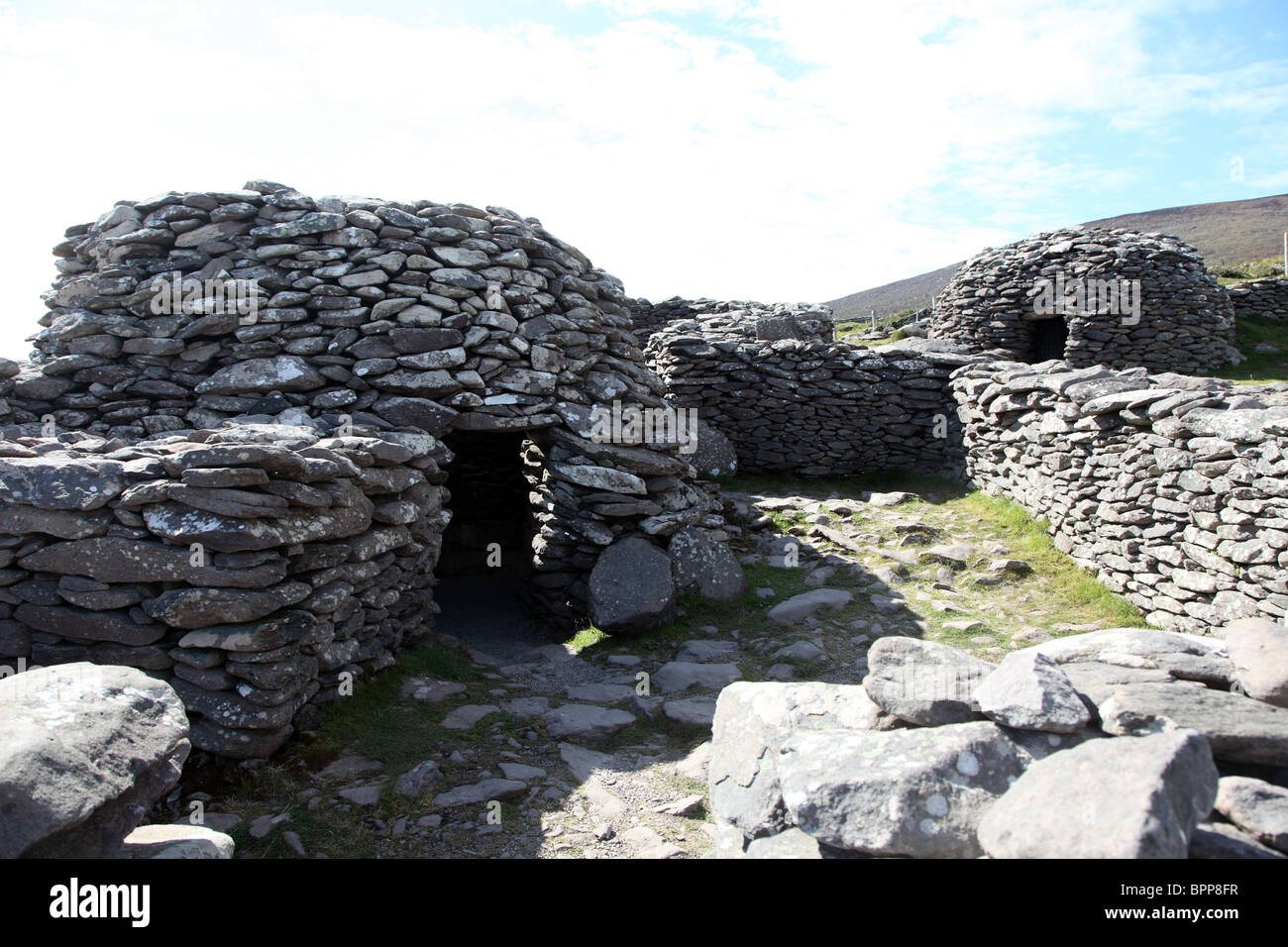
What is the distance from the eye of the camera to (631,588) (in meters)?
7.71

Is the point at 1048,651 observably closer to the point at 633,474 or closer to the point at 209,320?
the point at 633,474

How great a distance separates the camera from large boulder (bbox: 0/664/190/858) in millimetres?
2295

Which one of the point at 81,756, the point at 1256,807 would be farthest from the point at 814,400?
the point at 81,756

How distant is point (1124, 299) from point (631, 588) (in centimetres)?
1377

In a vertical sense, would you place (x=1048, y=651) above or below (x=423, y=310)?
below

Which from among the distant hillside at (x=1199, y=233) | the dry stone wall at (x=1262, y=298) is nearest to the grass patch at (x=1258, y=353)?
the dry stone wall at (x=1262, y=298)

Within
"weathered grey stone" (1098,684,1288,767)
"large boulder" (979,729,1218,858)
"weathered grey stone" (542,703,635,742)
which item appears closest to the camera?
"large boulder" (979,729,1218,858)

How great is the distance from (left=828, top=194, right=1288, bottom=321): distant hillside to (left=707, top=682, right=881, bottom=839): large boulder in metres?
40.1

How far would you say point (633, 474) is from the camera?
846 cm

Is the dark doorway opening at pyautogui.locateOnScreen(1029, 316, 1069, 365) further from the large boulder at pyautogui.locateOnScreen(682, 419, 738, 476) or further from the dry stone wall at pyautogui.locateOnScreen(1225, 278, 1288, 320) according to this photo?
the large boulder at pyautogui.locateOnScreen(682, 419, 738, 476)

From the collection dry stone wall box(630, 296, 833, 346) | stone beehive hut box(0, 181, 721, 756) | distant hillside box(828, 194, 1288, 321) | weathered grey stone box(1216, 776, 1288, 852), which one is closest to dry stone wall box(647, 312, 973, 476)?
Answer: dry stone wall box(630, 296, 833, 346)

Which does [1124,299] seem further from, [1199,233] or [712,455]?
[1199,233]
